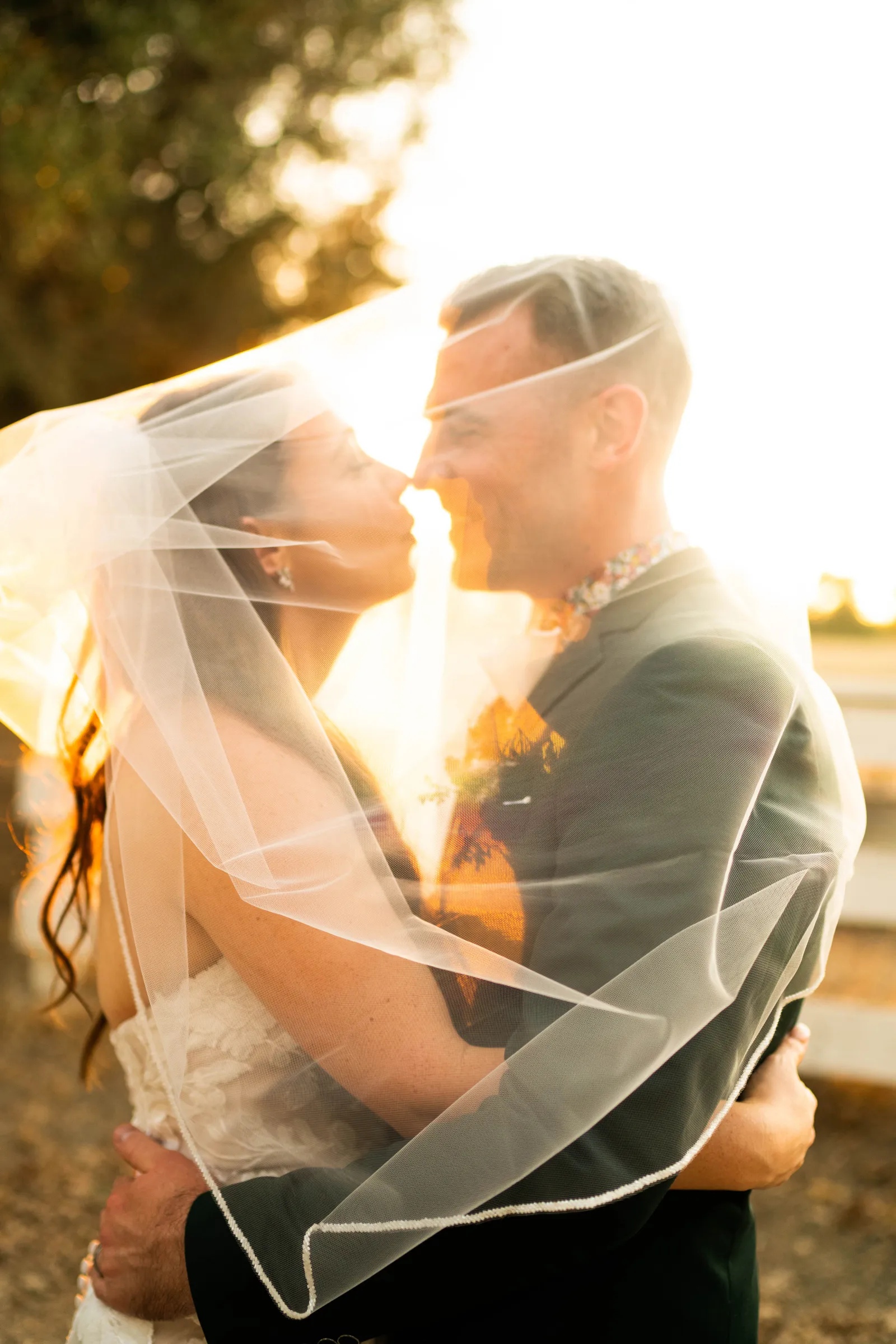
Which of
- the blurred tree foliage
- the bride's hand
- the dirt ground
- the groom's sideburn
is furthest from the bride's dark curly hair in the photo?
the blurred tree foliage

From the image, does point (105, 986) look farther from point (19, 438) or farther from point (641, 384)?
point (641, 384)

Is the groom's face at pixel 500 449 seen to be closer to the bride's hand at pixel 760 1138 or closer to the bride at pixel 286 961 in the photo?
the bride at pixel 286 961

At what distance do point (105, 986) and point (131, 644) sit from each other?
66 centimetres

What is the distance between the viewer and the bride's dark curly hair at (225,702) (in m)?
1.70

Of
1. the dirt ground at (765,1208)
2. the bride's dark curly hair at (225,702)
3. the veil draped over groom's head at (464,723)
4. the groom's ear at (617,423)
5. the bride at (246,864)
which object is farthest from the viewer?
the dirt ground at (765,1208)

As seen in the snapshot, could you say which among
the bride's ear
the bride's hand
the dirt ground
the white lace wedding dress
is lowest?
the dirt ground

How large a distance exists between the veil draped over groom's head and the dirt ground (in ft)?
5.19

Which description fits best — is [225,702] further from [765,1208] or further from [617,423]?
[765,1208]

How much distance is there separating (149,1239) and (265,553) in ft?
3.64

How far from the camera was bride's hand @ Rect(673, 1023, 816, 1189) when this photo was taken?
1609 millimetres

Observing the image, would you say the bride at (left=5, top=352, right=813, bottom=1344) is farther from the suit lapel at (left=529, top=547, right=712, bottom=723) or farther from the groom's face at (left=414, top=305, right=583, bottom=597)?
the suit lapel at (left=529, top=547, right=712, bottom=723)

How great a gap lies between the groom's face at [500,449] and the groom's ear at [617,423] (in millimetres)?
60

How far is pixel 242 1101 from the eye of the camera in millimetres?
1664

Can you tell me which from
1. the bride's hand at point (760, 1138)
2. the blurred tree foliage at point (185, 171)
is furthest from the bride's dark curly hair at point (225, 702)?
the blurred tree foliage at point (185, 171)
